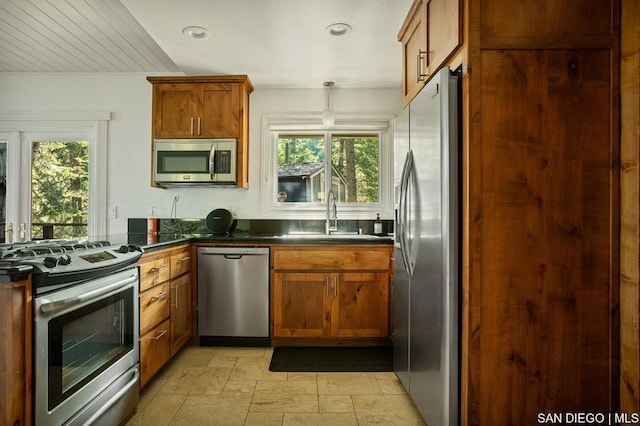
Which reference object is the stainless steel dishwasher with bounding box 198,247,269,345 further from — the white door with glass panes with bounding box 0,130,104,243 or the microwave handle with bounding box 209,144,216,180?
the white door with glass panes with bounding box 0,130,104,243

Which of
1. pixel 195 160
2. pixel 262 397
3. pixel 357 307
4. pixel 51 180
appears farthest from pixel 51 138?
pixel 357 307

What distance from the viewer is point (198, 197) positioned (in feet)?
11.5

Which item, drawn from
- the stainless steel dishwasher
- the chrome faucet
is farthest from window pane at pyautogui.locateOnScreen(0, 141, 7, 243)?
the chrome faucet

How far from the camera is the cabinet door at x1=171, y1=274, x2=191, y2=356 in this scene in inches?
99.3

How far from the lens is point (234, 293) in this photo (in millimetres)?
2895

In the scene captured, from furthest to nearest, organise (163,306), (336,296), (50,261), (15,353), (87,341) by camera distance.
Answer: (336,296)
(163,306)
(87,341)
(50,261)
(15,353)

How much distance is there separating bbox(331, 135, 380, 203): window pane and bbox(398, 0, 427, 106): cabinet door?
1.23 metres

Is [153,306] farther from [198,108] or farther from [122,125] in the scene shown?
[122,125]

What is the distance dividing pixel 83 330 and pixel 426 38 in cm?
221

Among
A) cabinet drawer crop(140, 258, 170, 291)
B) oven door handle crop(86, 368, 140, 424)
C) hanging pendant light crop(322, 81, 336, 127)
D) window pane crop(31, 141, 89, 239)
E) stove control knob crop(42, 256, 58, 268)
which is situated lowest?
oven door handle crop(86, 368, 140, 424)

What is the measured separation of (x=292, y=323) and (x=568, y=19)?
254 centimetres

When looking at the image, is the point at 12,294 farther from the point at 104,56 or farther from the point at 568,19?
the point at 104,56

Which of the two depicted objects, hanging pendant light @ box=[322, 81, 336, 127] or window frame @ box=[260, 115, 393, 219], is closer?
hanging pendant light @ box=[322, 81, 336, 127]

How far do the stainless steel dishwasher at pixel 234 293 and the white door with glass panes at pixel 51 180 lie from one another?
143 cm
